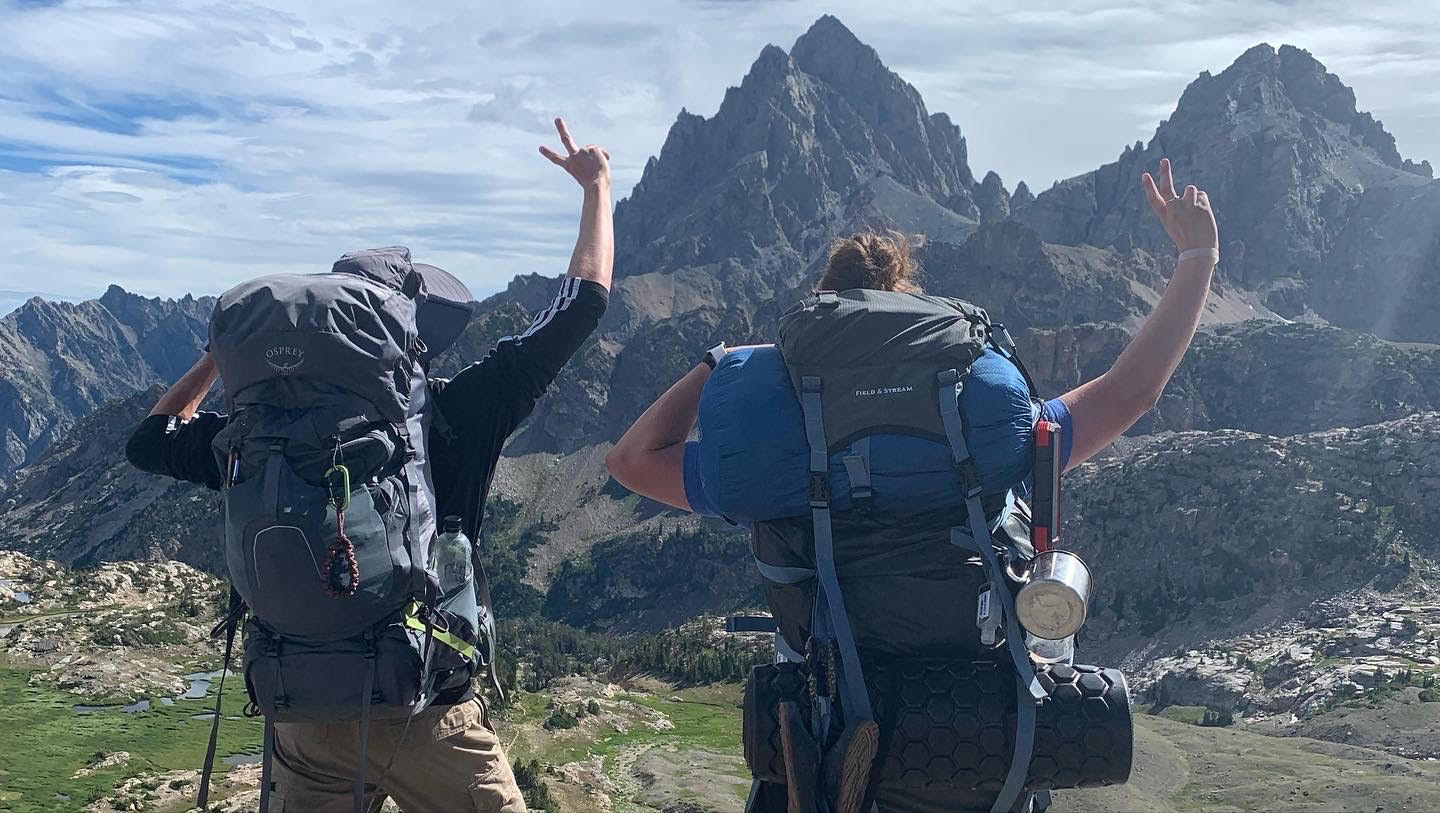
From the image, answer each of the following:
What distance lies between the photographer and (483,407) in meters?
7.08

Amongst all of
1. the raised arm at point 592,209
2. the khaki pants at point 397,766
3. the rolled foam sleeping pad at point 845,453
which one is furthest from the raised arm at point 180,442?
the rolled foam sleeping pad at point 845,453

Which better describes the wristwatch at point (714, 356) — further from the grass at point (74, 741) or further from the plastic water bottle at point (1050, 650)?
the grass at point (74, 741)

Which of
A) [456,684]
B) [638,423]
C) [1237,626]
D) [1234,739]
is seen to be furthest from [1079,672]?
[1237,626]

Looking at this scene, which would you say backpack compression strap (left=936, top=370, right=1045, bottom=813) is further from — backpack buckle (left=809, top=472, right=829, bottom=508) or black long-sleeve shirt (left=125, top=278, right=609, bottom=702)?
black long-sleeve shirt (left=125, top=278, right=609, bottom=702)

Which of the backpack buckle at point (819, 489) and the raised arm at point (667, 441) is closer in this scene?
the backpack buckle at point (819, 489)

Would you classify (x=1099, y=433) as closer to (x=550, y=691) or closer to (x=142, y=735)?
(x=142, y=735)

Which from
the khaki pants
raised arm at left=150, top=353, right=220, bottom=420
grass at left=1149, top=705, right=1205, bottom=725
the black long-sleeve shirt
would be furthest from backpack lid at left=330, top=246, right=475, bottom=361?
grass at left=1149, top=705, right=1205, bottom=725

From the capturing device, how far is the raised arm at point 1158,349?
6.03m

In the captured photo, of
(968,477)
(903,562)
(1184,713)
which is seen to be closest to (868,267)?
(968,477)

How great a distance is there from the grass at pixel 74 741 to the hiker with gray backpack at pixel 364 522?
42.5 m

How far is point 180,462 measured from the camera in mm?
7328

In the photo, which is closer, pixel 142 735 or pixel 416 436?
pixel 416 436

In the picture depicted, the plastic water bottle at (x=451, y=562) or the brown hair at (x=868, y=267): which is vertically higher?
the brown hair at (x=868, y=267)

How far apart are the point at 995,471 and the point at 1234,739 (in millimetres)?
94530
